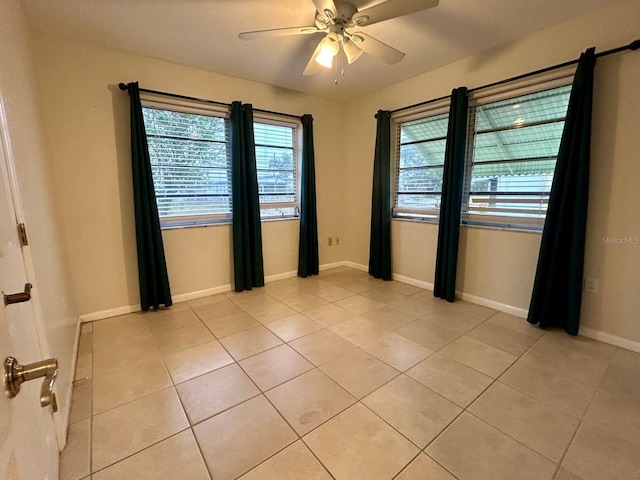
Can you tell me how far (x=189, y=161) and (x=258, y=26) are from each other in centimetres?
147

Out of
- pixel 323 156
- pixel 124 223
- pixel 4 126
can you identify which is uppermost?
pixel 323 156

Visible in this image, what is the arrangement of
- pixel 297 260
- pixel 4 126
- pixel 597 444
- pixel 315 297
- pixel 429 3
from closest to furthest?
pixel 4 126 < pixel 597 444 < pixel 429 3 < pixel 315 297 < pixel 297 260

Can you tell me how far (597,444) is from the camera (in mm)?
1365

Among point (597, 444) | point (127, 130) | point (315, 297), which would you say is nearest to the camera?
point (597, 444)

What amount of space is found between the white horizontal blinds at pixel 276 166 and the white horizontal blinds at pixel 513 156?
208 cm

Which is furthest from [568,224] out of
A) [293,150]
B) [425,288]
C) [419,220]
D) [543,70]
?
[293,150]

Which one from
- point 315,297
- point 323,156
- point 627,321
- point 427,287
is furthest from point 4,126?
point 627,321

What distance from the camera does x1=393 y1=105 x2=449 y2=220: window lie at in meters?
3.23

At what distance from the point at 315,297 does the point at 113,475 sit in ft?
7.23

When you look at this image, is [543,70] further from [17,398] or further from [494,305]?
[17,398]

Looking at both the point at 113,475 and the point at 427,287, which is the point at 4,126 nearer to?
the point at 113,475

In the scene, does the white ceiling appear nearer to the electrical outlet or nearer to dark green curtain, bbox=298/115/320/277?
dark green curtain, bbox=298/115/320/277

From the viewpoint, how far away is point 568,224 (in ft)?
7.42

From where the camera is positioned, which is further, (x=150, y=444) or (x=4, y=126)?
(x=150, y=444)
